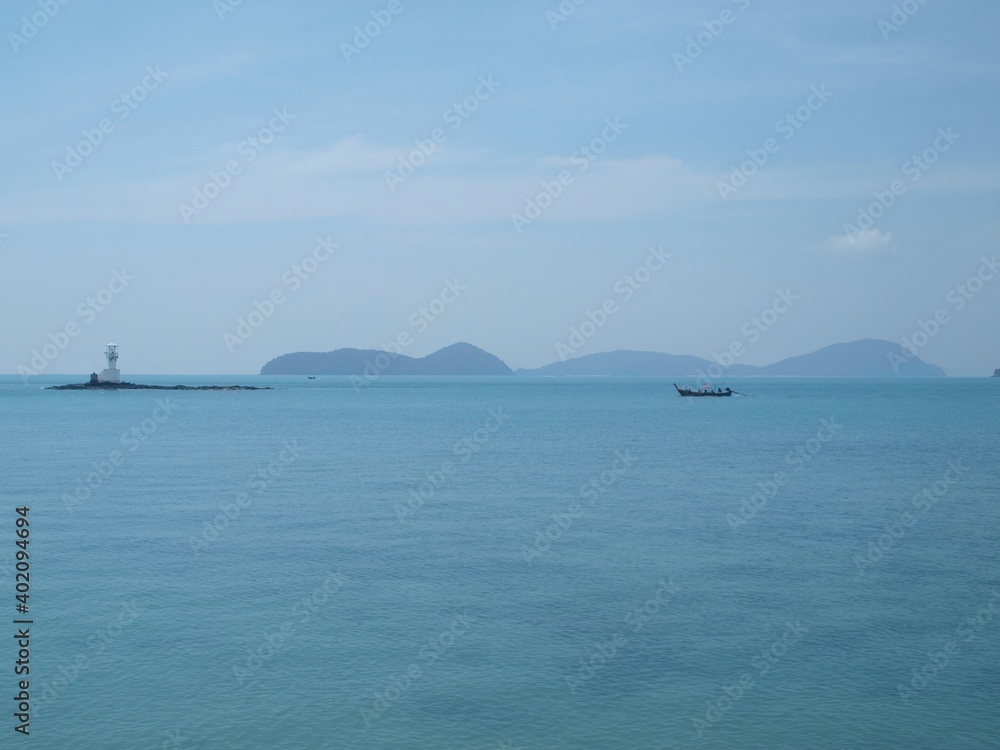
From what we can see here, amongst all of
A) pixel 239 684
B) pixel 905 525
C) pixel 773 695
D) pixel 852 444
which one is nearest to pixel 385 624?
pixel 239 684

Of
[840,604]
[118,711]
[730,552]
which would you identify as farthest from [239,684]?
[730,552]

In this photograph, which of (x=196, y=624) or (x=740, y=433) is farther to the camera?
(x=740, y=433)

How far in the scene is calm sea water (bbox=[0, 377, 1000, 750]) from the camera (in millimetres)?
19203

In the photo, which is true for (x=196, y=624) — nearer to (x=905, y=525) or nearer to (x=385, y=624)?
(x=385, y=624)

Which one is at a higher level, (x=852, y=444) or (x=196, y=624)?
(x=852, y=444)

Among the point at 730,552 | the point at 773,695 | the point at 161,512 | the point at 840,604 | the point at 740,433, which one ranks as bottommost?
the point at 773,695

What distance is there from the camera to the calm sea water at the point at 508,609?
19.2 m

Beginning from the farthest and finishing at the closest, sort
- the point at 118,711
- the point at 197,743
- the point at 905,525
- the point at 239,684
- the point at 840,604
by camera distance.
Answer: the point at 905,525
the point at 840,604
the point at 239,684
the point at 118,711
the point at 197,743

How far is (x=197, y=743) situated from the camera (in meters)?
18.0

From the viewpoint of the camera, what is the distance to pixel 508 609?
1048 inches

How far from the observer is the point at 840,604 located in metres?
27.5

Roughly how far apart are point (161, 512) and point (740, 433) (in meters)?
69.5

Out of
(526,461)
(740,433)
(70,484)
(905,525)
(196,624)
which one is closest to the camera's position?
(196,624)

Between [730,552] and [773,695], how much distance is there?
47.5ft
